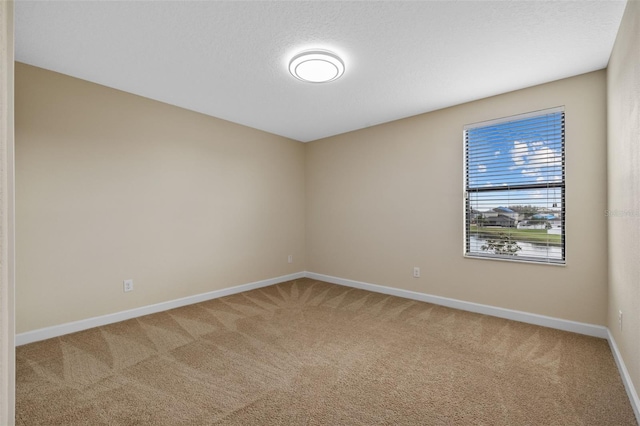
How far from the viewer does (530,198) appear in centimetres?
323

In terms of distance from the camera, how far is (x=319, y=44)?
7.86 ft

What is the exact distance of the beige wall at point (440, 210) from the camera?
2.86 m

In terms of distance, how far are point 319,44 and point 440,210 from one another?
253 centimetres

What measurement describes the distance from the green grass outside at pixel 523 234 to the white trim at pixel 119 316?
10.5 ft

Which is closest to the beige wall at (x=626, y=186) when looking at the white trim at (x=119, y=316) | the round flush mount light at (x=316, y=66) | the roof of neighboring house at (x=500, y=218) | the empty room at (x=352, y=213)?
the empty room at (x=352, y=213)

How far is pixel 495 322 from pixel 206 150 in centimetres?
412

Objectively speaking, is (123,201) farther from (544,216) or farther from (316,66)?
(544,216)

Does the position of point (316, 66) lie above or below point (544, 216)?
above

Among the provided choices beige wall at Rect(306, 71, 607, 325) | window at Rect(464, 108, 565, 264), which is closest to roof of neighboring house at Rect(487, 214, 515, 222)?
window at Rect(464, 108, 565, 264)

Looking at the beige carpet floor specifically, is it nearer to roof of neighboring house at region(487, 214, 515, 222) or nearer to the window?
the window

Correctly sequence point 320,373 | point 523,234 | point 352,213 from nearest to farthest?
point 320,373, point 523,234, point 352,213

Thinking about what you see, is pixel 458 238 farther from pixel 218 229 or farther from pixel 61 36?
pixel 61 36

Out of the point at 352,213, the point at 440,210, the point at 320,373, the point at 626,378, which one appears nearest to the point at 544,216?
the point at 440,210

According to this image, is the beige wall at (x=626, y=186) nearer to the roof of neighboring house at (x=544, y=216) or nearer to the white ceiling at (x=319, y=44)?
the white ceiling at (x=319, y=44)
